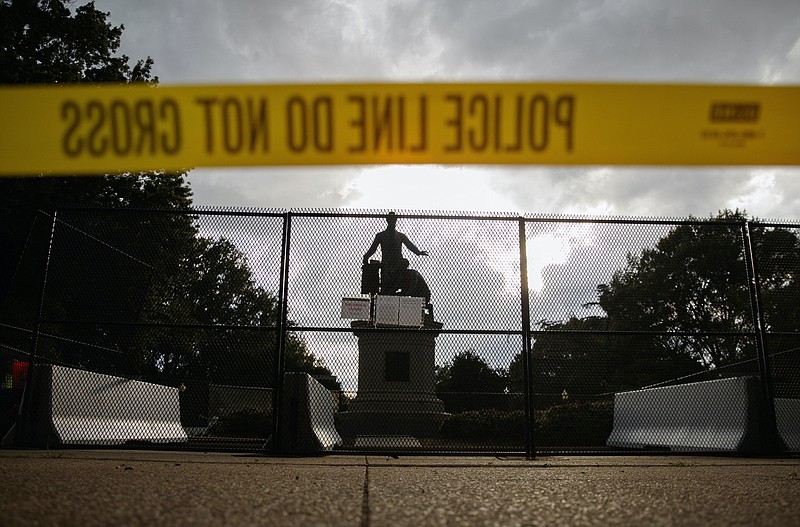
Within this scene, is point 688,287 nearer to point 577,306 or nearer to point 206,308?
point 577,306

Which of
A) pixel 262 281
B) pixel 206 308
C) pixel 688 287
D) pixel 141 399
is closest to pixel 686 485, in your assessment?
pixel 262 281

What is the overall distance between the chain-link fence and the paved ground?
1.50 metres

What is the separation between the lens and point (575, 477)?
4.21m

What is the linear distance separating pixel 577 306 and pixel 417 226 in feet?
6.57

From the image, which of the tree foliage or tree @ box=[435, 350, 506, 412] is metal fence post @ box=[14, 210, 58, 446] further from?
tree @ box=[435, 350, 506, 412]

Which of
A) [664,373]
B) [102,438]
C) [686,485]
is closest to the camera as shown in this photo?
[686,485]

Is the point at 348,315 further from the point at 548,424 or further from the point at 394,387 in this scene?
the point at 548,424

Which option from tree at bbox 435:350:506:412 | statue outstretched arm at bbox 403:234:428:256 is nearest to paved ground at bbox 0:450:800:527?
tree at bbox 435:350:506:412

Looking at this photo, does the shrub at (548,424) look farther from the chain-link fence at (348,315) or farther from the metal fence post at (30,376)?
the metal fence post at (30,376)

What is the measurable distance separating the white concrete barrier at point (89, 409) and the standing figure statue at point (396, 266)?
3.19 metres

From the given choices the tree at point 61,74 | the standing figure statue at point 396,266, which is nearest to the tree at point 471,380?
the standing figure statue at point 396,266

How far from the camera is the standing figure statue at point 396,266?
661 cm

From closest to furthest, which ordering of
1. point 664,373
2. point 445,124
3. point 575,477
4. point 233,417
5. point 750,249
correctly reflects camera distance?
point 445,124 → point 575,477 → point 750,249 → point 664,373 → point 233,417

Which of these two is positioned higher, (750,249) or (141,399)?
(750,249)
